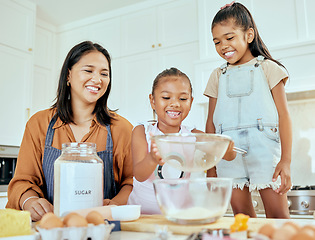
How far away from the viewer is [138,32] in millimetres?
3215

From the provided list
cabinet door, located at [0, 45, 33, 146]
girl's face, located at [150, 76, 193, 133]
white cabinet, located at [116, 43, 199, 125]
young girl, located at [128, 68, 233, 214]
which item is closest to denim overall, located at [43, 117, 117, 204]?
young girl, located at [128, 68, 233, 214]

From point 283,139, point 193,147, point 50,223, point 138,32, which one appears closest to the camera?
point 50,223

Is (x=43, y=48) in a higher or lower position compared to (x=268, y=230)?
higher

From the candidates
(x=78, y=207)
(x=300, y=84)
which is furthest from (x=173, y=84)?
(x=300, y=84)

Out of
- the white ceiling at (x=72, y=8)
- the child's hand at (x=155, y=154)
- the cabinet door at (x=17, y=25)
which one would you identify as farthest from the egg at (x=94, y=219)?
the white ceiling at (x=72, y=8)

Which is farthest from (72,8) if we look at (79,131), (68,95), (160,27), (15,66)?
(79,131)

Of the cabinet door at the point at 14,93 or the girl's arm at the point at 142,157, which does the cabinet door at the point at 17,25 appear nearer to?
the cabinet door at the point at 14,93

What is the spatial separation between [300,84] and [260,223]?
1.73m

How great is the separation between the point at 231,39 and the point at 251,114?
28 cm

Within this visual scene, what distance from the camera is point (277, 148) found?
3.76 feet

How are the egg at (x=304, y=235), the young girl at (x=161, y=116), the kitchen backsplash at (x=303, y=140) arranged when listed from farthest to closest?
the kitchen backsplash at (x=303, y=140), the young girl at (x=161, y=116), the egg at (x=304, y=235)

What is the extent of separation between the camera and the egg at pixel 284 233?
1.44 feet

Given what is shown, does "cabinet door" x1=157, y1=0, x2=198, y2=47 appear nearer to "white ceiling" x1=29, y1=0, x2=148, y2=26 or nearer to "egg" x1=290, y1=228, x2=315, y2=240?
"white ceiling" x1=29, y1=0, x2=148, y2=26

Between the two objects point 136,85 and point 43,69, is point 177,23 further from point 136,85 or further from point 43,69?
point 43,69
